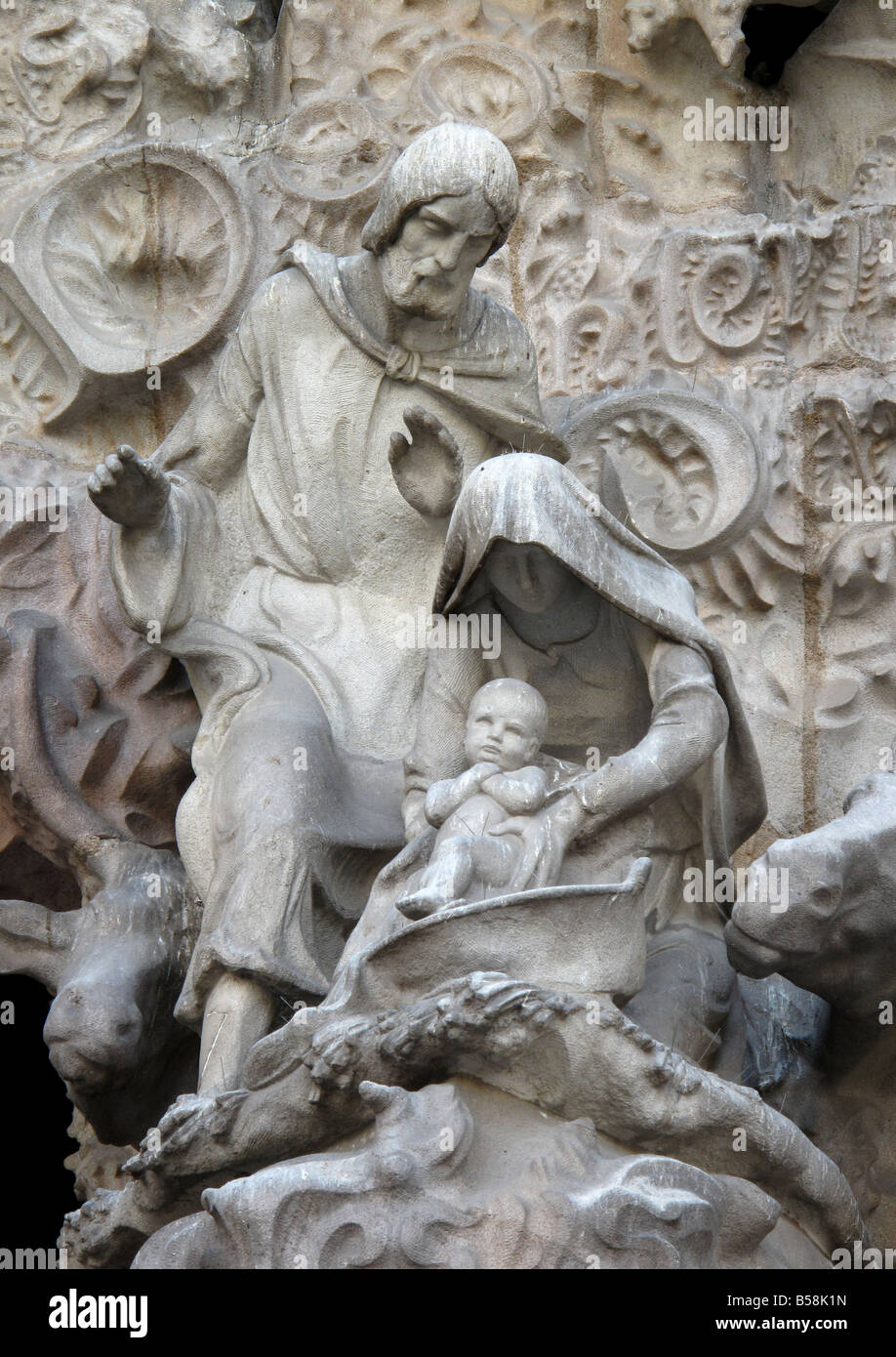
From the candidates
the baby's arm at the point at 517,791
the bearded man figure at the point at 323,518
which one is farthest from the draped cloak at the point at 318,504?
the baby's arm at the point at 517,791

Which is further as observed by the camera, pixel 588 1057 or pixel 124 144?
pixel 124 144

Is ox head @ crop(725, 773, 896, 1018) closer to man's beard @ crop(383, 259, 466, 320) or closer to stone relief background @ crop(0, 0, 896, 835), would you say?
stone relief background @ crop(0, 0, 896, 835)

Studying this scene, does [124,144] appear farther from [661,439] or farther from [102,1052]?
[102,1052]

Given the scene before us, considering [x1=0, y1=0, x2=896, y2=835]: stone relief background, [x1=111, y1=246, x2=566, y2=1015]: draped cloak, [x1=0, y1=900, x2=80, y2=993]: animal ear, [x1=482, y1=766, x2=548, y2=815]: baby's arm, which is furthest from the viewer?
[x1=0, y1=0, x2=896, y2=835]: stone relief background

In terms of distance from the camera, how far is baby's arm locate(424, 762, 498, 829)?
4.89 m

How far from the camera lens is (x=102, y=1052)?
5406 mm

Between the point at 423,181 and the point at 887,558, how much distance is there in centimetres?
134

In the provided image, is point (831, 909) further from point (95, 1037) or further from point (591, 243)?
point (591, 243)

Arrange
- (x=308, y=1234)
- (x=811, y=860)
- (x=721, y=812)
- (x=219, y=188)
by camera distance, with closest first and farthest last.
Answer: (x=308, y=1234) < (x=811, y=860) < (x=721, y=812) < (x=219, y=188)

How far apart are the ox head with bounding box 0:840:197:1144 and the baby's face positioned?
903mm

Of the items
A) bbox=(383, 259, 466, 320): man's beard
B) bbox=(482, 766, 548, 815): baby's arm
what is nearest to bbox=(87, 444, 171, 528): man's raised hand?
bbox=(383, 259, 466, 320): man's beard

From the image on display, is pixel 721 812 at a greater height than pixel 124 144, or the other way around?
pixel 124 144

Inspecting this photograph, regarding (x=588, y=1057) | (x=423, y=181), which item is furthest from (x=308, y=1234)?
(x=423, y=181)

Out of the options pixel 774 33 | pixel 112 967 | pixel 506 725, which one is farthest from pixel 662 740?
pixel 774 33
